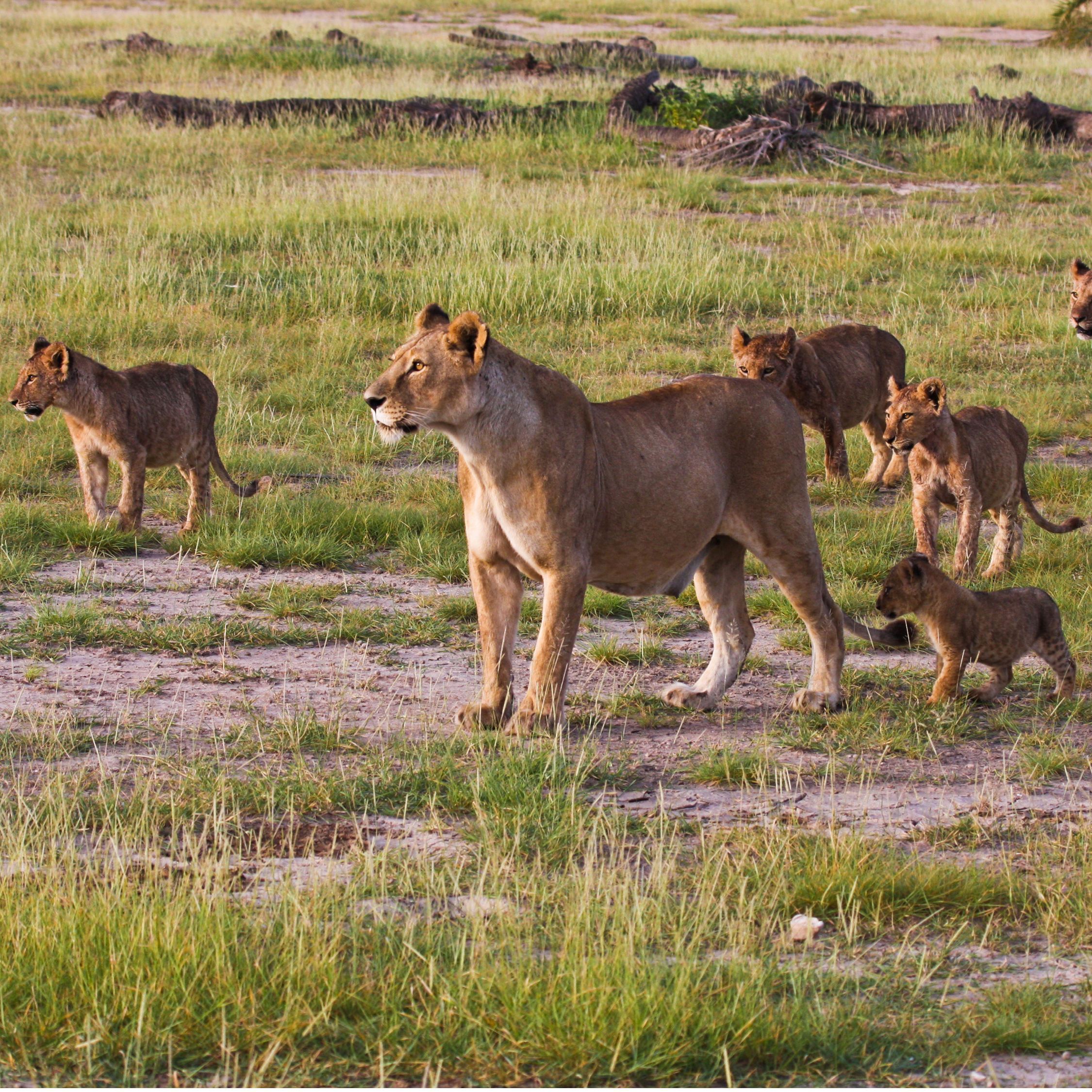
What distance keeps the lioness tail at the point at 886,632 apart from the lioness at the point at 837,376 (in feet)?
8.82

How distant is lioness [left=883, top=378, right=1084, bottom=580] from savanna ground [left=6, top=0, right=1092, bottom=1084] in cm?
23

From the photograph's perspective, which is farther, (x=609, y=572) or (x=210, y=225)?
(x=210, y=225)

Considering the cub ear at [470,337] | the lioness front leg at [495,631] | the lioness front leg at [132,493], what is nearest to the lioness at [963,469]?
the lioness front leg at [495,631]

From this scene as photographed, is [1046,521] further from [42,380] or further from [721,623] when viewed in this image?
[42,380]

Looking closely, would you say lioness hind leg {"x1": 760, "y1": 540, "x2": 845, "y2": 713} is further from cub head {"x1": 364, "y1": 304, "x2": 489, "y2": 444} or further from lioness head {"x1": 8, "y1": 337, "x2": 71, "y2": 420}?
lioness head {"x1": 8, "y1": 337, "x2": 71, "y2": 420}

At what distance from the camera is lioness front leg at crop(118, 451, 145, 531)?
7816 mm

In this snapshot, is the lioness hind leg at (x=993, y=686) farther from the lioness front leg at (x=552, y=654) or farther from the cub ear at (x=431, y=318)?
the cub ear at (x=431, y=318)

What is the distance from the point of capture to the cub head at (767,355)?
337 inches

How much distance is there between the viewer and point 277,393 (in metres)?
10.0

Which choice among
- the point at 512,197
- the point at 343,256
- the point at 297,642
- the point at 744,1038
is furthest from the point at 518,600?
the point at 512,197

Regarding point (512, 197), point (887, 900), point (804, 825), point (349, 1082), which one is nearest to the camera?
point (349, 1082)

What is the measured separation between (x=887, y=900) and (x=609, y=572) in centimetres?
179

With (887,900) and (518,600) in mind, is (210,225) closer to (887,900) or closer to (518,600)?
(518,600)

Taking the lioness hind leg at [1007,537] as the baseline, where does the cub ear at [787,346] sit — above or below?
above
